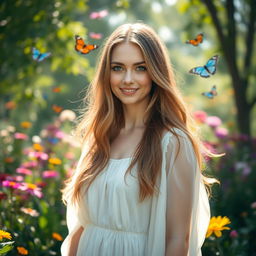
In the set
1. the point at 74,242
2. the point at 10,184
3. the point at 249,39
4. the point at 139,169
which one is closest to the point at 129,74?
the point at 139,169

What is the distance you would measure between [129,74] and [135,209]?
2.30 feet

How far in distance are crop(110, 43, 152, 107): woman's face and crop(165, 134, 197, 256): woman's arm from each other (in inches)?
17.3

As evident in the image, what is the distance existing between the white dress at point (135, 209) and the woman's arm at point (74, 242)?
10cm

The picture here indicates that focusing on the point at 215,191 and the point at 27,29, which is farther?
the point at 27,29

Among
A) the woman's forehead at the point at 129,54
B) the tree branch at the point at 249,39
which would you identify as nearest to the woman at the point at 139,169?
the woman's forehead at the point at 129,54

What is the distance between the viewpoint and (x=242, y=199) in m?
4.24

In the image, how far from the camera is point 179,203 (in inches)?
87.2

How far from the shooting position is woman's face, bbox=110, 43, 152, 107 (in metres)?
2.44

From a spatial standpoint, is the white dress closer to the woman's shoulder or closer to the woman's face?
the woman's shoulder

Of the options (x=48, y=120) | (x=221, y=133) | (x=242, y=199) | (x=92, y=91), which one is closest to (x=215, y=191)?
(x=242, y=199)

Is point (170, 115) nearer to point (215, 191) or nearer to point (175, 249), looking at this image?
point (175, 249)

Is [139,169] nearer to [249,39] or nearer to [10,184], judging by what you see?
[10,184]

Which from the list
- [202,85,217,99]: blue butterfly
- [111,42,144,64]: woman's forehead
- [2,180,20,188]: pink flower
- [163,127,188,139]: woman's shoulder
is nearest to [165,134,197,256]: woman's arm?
[163,127,188,139]: woman's shoulder

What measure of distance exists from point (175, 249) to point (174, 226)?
11 centimetres
